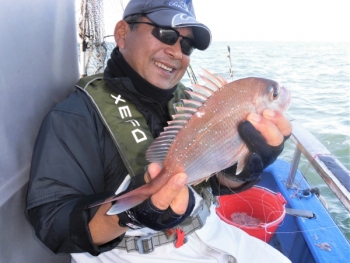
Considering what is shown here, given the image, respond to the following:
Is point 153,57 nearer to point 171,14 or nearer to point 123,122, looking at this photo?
point 171,14

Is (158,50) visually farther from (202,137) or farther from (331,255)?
(331,255)

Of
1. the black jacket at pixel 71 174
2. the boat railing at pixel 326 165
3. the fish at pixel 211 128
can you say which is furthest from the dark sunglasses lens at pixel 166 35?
the boat railing at pixel 326 165

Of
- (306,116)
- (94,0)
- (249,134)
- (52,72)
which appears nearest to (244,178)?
(249,134)

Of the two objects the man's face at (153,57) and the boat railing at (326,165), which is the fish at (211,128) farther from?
the boat railing at (326,165)

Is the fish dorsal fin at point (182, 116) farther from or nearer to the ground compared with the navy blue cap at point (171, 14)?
nearer to the ground

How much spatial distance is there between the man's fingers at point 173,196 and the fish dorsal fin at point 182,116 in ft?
0.81

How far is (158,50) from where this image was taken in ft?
6.93

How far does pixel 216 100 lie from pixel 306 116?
31.0ft

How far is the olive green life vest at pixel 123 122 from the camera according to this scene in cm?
185

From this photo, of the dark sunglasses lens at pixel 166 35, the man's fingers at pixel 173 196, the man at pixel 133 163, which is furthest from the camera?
the dark sunglasses lens at pixel 166 35

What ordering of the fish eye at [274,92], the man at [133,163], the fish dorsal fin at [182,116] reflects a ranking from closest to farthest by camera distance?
the man at [133,163] < the fish dorsal fin at [182,116] < the fish eye at [274,92]

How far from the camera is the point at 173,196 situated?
4.36 feet

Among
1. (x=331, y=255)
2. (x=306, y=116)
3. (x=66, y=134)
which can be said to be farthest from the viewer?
(x=306, y=116)

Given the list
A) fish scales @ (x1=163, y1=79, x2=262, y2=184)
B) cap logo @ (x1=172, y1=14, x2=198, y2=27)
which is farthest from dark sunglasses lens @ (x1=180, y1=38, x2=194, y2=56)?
fish scales @ (x1=163, y1=79, x2=262, y2=184)
